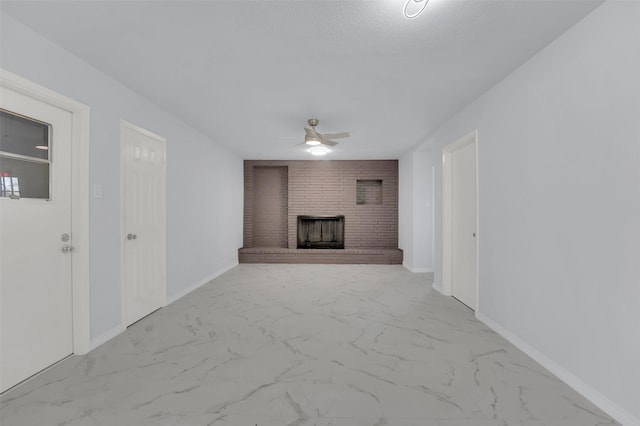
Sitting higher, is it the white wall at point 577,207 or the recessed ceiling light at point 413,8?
the recessed ceiling light at point 413,8

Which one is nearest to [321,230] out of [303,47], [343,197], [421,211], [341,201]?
[341,201]

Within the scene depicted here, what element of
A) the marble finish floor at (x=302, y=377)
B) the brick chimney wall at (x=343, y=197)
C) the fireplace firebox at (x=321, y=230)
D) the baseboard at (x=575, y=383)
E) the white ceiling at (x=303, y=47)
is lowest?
the marble finish floor at (x=302, y=377)

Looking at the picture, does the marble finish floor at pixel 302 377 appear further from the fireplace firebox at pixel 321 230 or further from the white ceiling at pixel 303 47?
the fireplace firebox at pixel 321 230

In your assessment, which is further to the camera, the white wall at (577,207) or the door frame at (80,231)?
the door frame at (80,231)

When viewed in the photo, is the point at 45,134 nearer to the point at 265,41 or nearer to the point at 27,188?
the point at 27,188

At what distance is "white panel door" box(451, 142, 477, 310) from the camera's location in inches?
134

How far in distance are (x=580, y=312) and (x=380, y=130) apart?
324 centimetres

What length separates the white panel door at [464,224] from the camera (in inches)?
134

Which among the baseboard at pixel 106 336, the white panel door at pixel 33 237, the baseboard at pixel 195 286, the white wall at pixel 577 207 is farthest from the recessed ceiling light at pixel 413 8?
the baseboard at pixel 195 286

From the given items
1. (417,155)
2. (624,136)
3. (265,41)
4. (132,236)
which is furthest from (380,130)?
(132,236)

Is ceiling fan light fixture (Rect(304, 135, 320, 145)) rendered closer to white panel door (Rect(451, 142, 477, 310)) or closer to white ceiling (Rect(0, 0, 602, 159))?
white ceiling (Rect(0, 0, 602, 159))

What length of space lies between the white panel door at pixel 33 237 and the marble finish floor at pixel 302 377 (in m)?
0.25

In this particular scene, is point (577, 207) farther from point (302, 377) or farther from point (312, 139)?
point (312, 139)

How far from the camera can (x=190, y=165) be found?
412 centimetres
